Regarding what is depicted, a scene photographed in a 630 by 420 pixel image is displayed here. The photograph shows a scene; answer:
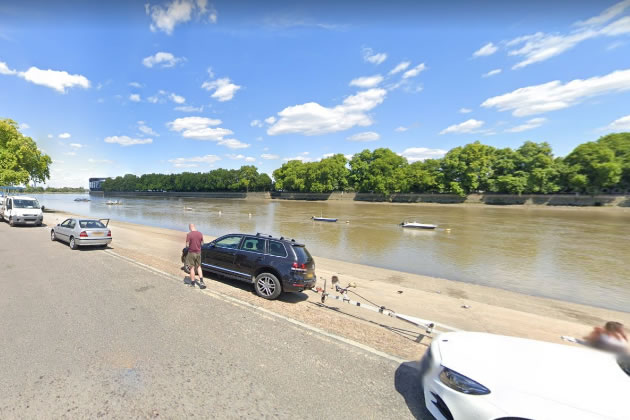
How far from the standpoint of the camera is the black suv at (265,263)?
797cm

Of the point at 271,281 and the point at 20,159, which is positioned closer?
the point at 271,281

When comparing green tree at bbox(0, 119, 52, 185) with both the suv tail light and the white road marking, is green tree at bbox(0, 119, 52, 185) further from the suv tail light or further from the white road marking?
the suv tail light

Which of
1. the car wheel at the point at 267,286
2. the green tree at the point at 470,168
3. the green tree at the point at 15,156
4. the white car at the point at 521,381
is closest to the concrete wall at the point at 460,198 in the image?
the green tree at the point at 470,168

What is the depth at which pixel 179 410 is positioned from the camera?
12.1 ft

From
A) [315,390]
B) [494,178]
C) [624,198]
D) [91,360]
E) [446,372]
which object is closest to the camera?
[446,372]

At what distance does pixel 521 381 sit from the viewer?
9.55 feet

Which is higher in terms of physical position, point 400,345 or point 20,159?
point 20,159

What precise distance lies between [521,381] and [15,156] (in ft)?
176

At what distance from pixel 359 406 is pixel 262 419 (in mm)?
1300

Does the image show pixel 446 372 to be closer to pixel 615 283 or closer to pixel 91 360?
pixel 91 360

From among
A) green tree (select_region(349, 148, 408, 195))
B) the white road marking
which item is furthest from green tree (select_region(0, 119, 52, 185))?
green tree (select_region(349, 148, 408, 195))

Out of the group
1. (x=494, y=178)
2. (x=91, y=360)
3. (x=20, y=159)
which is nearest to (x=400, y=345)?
(x=91, y=360)

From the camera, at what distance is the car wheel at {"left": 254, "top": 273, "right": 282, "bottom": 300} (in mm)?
8008

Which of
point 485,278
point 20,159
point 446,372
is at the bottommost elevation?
point 485,278
